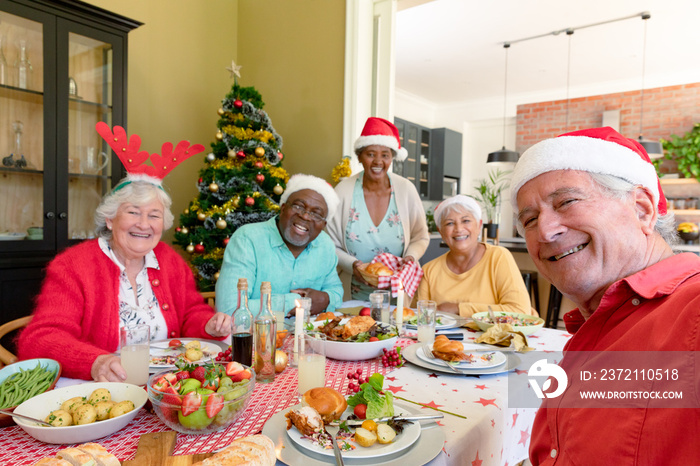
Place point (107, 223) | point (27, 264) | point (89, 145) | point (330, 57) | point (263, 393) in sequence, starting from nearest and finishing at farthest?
1. point (263, 393)
2. point (107, 223)
3. point (27, 264)
4. point (89, 145)
5. point (330, 57)

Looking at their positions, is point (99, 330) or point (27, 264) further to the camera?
point (27, 264)

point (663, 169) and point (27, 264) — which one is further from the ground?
point (663, 169)

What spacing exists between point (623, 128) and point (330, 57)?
5.97 m

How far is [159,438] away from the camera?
89cm

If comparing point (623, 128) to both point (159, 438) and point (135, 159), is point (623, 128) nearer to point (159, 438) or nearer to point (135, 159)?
point (135, 159)

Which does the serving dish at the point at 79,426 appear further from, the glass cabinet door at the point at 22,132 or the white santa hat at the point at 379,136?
the glass cabinet door at the point at 22,132

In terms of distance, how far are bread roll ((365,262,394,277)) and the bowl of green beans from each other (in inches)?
59.8

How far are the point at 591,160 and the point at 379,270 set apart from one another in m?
→ 1.56

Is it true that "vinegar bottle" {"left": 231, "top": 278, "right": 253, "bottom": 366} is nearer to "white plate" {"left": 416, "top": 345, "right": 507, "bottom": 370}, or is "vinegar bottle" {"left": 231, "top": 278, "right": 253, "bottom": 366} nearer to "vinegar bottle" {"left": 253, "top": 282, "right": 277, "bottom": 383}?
"vinegar bottle" {"left": 253, "top": 282, "right": 277, "bottom": 383}

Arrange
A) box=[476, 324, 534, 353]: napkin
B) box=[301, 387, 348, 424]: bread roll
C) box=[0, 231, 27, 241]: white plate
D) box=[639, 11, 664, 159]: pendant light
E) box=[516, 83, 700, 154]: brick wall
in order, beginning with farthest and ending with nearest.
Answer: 1. box=[516, 83, 700, 154]: brick wall
2. box=[639, 11, 664, 159]: pendant light
3. box=[0, 231, 27, 241]: white plate
4. box=[476, 324, 534, 353]: napkin
5. box=[301, 387, 348, 424]: bread roll

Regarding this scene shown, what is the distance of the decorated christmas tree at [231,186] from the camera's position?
3.57 metres

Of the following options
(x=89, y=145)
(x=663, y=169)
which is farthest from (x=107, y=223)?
(x=663, y=169)

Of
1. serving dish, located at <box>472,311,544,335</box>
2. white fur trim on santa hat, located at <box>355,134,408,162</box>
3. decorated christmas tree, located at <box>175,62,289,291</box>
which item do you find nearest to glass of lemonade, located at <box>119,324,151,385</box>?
serving dish, located at <box>472,311,544,335</box>

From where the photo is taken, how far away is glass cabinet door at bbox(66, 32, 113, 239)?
304 cm
